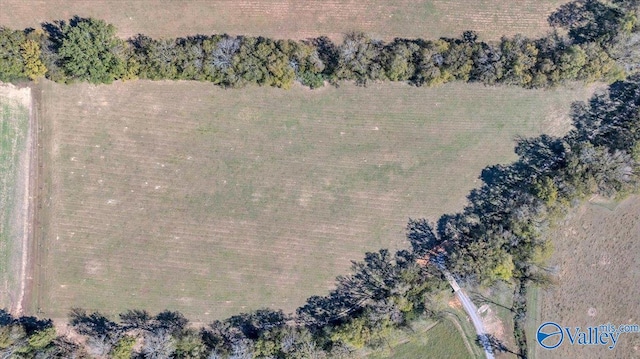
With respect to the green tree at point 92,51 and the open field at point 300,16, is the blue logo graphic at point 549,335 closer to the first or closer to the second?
the open field at point 300,16

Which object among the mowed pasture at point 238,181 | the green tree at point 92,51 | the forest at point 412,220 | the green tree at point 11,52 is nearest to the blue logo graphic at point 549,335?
the forest at point 412,220

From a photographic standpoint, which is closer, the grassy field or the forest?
the forest

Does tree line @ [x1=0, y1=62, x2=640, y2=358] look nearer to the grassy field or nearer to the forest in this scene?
the forest

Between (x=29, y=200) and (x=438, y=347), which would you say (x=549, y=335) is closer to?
(x=438, y=347)

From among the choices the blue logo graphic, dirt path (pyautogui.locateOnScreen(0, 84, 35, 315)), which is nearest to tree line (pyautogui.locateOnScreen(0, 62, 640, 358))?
the blue logo graphic

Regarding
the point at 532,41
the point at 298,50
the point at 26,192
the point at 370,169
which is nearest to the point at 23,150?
the point at 26,192
